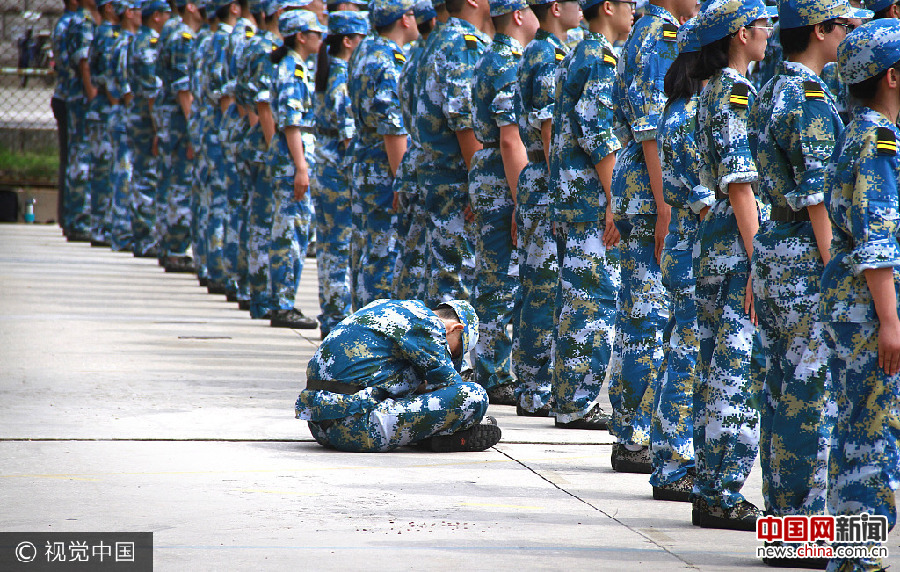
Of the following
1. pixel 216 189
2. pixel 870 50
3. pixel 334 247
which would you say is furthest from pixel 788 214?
pixel 216 189

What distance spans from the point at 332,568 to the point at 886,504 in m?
1.79

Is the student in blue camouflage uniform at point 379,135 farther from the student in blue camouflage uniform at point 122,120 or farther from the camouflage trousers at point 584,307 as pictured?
the student in blue camouflage uniform at point 122,120

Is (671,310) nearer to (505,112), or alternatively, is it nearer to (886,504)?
(886,504)

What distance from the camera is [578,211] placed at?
6.71 meters

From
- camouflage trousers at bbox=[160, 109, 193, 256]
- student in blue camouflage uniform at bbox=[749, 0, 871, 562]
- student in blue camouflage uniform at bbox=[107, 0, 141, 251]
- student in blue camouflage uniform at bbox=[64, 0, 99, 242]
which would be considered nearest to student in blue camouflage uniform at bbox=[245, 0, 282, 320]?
camouflage trousers at bbox=[160, 109, 193, 256]

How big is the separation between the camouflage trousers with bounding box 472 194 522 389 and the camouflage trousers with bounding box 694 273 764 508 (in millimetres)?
2972

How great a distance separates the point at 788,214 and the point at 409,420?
2.43 meters

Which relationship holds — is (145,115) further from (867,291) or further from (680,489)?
(867,291)

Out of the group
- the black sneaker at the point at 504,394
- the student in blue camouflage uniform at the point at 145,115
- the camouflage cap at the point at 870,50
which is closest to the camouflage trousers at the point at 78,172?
the student in blue camouflage uniform at the point at 145,115

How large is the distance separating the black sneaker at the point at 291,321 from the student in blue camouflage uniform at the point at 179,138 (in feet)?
12.9

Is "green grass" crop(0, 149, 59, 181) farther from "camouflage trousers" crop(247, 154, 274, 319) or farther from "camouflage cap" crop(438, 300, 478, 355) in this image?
"camouflage cap" crop(438, 300, 478, 355)

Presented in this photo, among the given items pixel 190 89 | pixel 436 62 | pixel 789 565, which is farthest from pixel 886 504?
pixel 190 89

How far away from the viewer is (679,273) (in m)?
5.18

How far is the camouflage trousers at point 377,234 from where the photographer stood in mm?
9508
